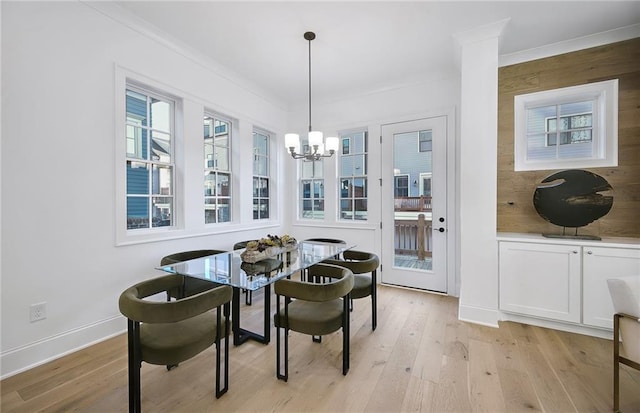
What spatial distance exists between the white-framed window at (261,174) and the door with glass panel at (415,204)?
79.3 inches

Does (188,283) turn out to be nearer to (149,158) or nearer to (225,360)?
(225,360)

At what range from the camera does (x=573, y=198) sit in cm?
278

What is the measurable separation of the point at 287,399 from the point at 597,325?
286 centimetres

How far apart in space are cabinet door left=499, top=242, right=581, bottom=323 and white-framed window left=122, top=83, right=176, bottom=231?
3755 mm

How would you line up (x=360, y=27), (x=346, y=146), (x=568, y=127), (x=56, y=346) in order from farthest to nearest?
(x=346, y=146) → (x=568, y=127) → (x=360, y=27) → (x=56, y=346)

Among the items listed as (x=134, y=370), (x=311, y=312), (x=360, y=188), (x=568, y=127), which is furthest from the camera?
(x=360, y=188)

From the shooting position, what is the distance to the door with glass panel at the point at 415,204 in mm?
3754

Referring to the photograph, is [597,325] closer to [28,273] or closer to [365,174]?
[365,174]

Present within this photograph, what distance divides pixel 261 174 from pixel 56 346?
3.22 meters

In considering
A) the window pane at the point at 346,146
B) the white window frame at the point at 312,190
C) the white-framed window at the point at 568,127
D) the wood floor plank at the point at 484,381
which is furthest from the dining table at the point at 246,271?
the white-framed window at the point at 568,127

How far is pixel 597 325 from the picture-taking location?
2.49 m

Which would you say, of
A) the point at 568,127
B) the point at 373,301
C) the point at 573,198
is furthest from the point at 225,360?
the point at 568,127

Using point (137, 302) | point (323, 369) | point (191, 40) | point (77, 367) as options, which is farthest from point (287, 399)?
point (191, 40)

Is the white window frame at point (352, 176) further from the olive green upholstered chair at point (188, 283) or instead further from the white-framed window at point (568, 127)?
the olive green upholstered chair at point (188, 283)
